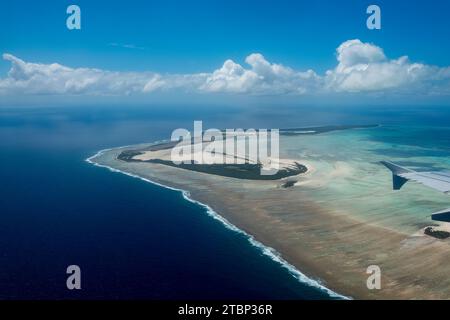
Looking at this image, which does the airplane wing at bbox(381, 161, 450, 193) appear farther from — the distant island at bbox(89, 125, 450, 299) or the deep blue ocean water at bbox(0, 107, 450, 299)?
the deep blue ocean water at bbox(0, 107, 450, 299)

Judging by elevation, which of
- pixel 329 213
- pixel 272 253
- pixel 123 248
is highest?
pixel 329 213

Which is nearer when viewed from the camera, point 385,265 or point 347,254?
point 385,265

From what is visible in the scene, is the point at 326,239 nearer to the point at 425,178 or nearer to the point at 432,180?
the point at 425,178

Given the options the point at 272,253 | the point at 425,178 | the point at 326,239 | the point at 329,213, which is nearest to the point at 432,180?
the point at 425,178

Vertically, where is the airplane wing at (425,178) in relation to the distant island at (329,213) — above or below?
above

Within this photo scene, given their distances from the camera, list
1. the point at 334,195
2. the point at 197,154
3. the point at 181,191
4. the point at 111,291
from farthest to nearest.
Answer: the point at 197,154, the point at 181,191, the point at 334,195, the point at 111,291

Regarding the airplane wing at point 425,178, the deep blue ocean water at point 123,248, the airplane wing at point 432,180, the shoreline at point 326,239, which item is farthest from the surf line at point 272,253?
the airplane wing at point 425,178

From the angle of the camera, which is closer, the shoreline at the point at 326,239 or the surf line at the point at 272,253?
the surf line at the point at 272,253

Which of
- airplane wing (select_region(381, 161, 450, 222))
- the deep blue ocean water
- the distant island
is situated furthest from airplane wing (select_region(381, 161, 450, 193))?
the deep blue ocean water

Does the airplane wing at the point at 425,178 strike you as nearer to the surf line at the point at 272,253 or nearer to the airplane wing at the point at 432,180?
the airplane wing at the point at 432,180
